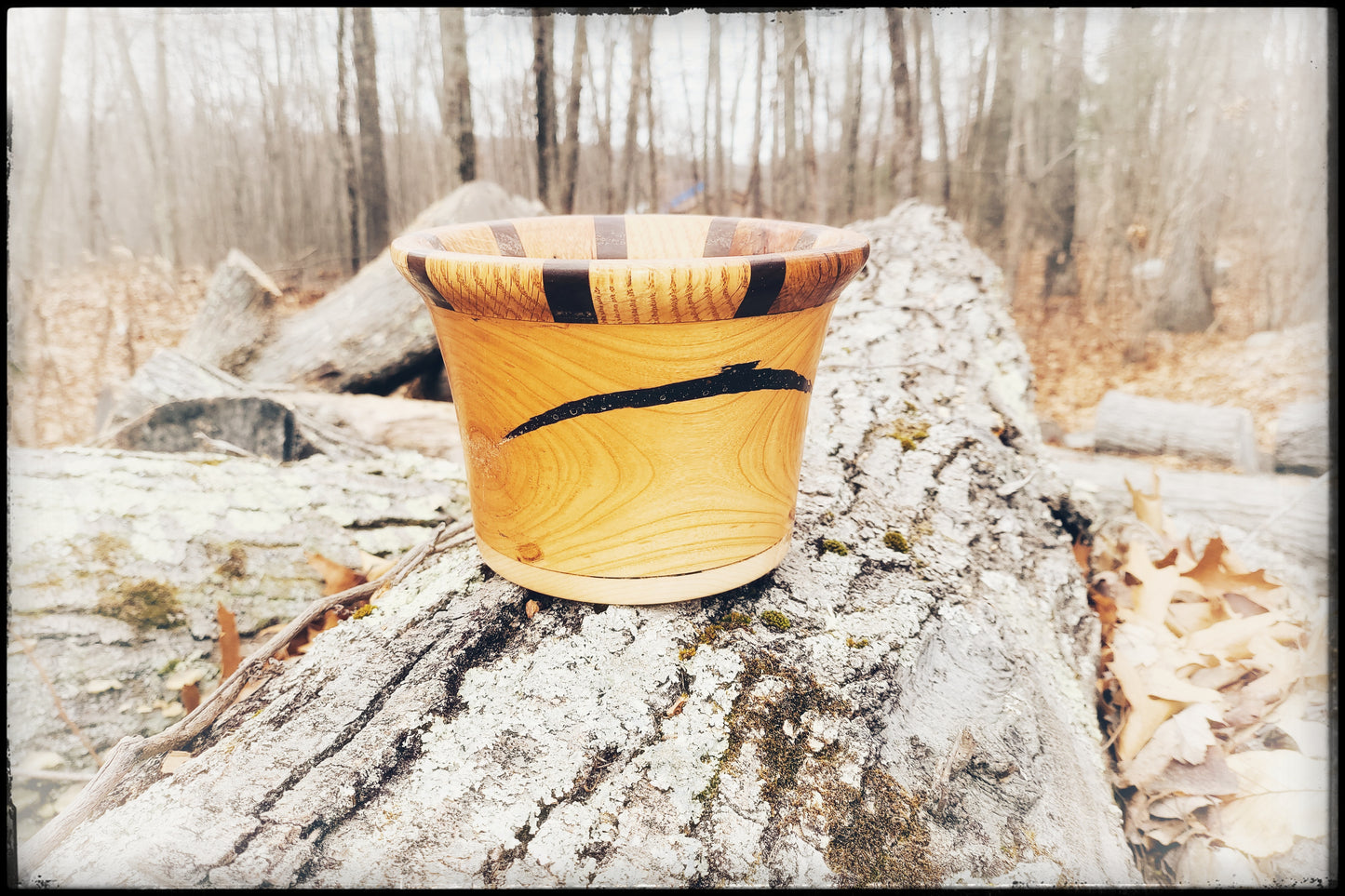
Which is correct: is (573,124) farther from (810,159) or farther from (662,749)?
(662,749)

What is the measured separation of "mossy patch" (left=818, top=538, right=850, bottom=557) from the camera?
1.18 m

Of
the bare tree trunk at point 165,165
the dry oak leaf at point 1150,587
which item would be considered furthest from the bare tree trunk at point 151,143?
the dry oak leaf at point 1150,587

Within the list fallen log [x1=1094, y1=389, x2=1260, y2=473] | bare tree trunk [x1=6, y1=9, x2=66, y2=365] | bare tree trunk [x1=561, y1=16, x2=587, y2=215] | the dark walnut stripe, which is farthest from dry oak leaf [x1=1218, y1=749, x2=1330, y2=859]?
bare tree trunk [x1=561, y1=16, x2=587, y2=215]

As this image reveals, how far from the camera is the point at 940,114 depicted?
5.26m

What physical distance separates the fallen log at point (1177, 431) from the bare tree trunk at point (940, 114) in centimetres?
204

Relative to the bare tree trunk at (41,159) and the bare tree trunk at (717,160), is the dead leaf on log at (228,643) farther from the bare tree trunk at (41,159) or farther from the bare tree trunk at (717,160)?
the bare tree trunk at (717,160)

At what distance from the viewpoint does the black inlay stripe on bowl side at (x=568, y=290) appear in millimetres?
758

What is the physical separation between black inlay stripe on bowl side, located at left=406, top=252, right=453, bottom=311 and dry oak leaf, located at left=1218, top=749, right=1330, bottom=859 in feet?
4.46

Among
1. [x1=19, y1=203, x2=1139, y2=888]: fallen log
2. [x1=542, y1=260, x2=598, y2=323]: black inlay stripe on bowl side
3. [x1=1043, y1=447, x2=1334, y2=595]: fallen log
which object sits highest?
[x1=542, y1=260, x2=598, y2=323]: black inlay stripe on bowl side

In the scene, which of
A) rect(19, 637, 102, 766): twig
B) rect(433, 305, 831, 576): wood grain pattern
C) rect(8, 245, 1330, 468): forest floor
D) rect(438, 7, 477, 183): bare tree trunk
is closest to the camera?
rect(433, 305, 831, 576): wood grain pattern

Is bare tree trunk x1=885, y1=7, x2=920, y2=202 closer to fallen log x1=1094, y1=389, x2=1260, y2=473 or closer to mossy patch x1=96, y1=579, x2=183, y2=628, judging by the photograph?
fallen log x1=1094, y1=389, x2=1260, y2=473

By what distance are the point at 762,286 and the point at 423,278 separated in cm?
40

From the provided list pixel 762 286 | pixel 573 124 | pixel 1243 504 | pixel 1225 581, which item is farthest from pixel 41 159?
pixel 1243 504

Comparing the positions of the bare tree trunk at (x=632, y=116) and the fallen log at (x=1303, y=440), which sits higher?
the bare tree trunk at (x=632, y=116)
